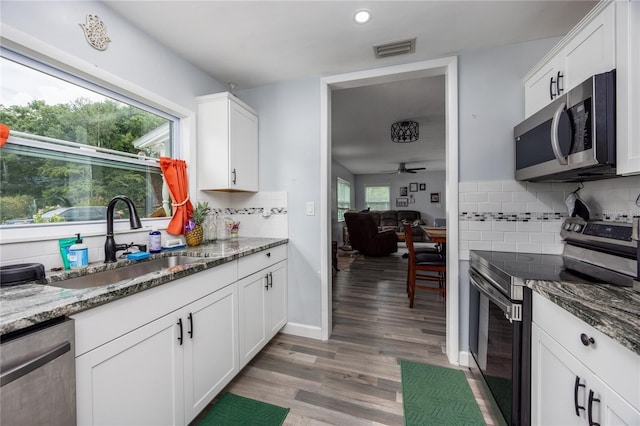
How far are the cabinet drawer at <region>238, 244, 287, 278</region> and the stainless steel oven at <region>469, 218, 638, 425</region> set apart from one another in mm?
1517

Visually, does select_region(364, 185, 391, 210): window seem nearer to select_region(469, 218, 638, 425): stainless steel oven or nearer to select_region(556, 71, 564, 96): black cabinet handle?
select_region(469, 218, 638, 425): stainless steel oven

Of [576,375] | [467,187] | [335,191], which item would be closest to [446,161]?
[467,187]

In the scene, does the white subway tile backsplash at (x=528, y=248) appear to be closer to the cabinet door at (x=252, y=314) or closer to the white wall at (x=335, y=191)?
the cabinet door at (x=252, y=314)

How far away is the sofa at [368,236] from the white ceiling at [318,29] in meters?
3.79

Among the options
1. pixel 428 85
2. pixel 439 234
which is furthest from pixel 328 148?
pixel 439 234

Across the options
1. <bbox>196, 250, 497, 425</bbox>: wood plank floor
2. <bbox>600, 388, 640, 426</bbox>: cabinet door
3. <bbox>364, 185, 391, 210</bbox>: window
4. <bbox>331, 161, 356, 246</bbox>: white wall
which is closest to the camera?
<bbox>600, 388, 640, 426</bbox>: cabinet door

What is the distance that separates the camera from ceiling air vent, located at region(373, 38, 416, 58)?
185 cm

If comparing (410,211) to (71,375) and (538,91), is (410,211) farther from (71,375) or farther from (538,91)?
(71,375)

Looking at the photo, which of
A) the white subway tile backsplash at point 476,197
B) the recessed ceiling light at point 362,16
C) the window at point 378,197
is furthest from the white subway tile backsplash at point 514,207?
the window at point 378,197

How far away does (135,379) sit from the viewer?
40.8 inches

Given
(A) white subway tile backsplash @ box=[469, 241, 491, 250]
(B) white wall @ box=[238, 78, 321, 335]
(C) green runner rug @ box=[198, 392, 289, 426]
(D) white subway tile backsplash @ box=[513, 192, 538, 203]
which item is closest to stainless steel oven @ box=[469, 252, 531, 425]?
(A) white subway tile backsplash @ box=[469, 241, 491, 250]

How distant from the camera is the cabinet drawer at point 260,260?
1768mm

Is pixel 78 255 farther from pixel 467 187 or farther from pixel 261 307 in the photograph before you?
pixel 467 187

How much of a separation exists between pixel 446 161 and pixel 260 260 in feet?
5.39
